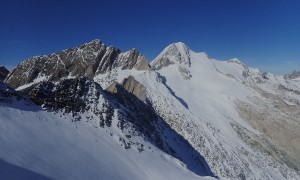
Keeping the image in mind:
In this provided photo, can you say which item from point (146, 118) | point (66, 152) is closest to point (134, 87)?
point (146, 118)

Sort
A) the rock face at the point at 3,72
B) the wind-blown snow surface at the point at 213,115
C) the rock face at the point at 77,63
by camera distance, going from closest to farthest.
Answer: the wind-blown snow surface at the point at 213,115 → the rock face at the point at 77,63 → the rock face at the point at 3,72

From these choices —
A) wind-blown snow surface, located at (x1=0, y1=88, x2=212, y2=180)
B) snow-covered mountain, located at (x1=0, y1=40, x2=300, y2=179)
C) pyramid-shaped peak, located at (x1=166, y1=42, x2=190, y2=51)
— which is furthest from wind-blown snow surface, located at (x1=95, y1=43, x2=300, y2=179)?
wind-blown snow surface, located at (x1=0, y1=88, x2=212, y2=180)

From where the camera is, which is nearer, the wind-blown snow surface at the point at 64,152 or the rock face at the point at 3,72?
the wind-blown snow surface at the point at 64,152

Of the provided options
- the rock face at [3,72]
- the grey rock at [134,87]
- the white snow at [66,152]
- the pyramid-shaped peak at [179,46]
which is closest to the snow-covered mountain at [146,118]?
the white snow at [66,152]

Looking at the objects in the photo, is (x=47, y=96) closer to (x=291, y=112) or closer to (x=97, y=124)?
(x=97, y=124)

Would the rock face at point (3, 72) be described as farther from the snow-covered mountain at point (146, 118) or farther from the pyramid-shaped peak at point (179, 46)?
the pyramid-shaped peak at point (179, 46)

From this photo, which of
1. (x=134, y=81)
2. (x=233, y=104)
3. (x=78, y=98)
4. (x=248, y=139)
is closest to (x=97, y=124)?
(x=78, y=98)

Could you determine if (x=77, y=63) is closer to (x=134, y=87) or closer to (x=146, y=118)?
(x=134, y=87)

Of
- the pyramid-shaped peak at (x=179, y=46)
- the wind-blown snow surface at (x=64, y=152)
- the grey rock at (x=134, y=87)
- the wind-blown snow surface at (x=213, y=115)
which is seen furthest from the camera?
the pyramid-shaped peak at (x=179, y=46)
